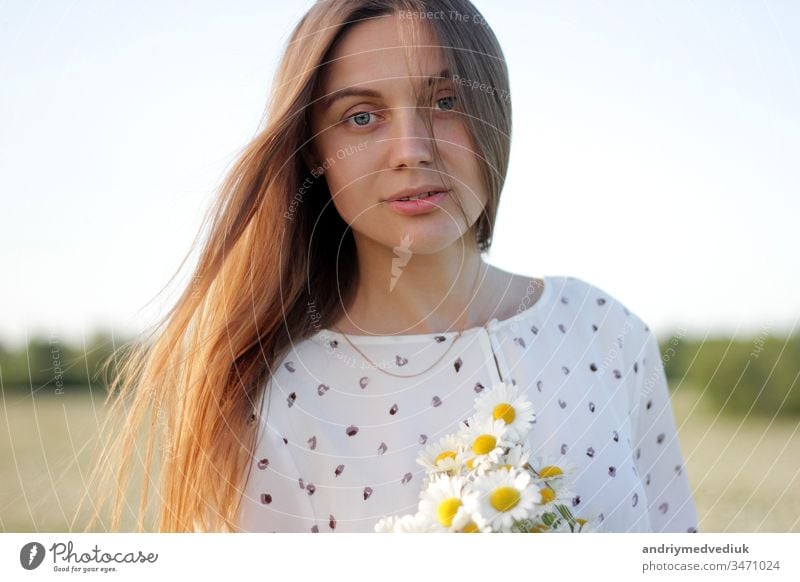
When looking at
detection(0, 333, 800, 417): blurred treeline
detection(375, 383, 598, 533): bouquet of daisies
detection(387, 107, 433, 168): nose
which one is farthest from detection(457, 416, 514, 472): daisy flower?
detection(0, 333, 800, 417): blurred treeline

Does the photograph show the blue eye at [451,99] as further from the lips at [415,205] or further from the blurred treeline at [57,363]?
the blurred treeline at [57,363]

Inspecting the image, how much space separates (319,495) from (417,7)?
0.44m

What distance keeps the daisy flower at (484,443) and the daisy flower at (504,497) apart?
15mm

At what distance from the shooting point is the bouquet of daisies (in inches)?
23.5

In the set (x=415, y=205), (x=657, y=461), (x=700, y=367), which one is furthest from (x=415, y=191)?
(x=700, y=367)

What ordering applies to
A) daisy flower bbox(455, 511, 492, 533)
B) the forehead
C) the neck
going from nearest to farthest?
daisy flower bbox(455, 511, 492, 533) → the forehead → the neck

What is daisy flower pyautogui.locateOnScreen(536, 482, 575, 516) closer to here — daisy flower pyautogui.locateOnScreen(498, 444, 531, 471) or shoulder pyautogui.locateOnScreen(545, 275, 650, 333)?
daisy flower pyautogui.locateOnScreen(498, 444, 531, 471)

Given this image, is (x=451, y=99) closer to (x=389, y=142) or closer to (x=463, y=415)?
(x=389, y=142)

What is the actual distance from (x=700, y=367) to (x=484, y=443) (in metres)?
0.78

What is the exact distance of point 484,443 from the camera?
2.06 feet

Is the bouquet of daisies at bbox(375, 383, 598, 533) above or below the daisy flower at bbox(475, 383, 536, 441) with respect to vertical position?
below
